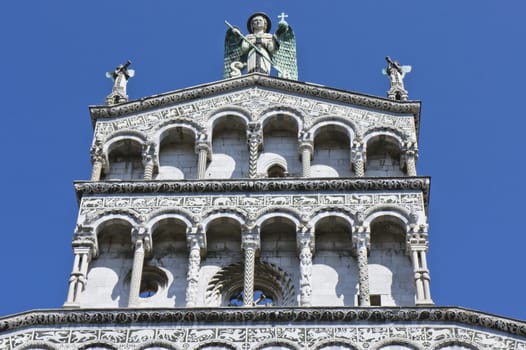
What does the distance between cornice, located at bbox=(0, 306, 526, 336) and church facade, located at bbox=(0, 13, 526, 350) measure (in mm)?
A: 15

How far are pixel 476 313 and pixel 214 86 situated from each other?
213 inches

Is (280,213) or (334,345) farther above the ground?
(280,213)

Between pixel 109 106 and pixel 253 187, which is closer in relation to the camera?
pixel 253 187

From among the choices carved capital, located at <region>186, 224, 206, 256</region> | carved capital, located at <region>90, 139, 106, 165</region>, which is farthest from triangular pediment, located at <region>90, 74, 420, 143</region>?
carved capital, located at <region>186, 224, 206, 256</region>

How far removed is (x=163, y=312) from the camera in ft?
59.4

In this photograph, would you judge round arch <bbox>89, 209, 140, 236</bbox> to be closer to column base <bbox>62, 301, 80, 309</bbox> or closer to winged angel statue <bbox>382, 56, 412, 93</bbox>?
column base <bbox>62, 301, 80, 309</bbox>

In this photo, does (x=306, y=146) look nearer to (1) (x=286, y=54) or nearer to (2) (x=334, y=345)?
(1) (x=286, y=54)

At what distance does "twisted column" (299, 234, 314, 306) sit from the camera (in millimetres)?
18844

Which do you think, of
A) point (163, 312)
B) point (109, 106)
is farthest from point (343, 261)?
point (109, 106)

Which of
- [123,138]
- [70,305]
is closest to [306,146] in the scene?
[123,138]

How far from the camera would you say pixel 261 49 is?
22906 mm

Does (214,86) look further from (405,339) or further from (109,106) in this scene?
(405,339)

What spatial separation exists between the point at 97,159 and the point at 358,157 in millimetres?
3230

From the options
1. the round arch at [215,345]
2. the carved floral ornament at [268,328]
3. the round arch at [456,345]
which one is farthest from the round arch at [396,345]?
the round arch at [215,345]
